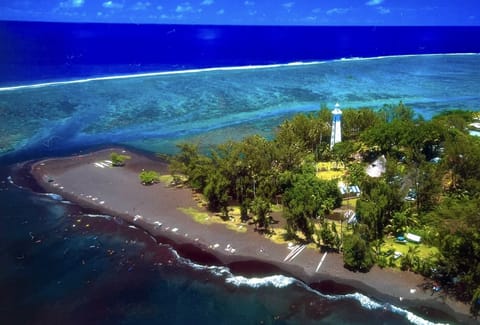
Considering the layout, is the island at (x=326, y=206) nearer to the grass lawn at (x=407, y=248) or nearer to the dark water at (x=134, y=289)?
the grass lawn at (x=407, y=248)

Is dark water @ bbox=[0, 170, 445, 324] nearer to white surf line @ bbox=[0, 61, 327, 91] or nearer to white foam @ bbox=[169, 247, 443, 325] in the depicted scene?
white foam @ bbox=[169, 247, 443, 325]

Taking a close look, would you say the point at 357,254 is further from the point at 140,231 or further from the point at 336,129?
the point at 336,129

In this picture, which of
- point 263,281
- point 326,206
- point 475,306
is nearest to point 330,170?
point 326,206

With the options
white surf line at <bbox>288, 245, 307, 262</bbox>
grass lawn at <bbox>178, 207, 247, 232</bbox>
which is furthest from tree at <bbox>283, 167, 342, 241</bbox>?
grass lawn at <bbox>178, 207, 247, 232</bbox>

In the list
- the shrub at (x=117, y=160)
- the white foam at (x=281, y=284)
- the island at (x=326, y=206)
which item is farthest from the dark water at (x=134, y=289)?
the shrub at (x=117, y=160)

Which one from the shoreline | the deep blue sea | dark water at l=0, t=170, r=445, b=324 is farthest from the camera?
the shoreline

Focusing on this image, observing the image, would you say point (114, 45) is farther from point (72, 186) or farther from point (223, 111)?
point (72, 186)
